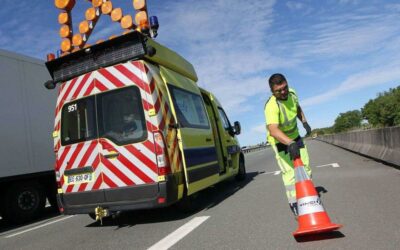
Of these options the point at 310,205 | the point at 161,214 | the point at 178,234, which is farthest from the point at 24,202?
the point at 310,205

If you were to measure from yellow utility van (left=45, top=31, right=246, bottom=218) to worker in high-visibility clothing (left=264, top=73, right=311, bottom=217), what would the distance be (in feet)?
5.37

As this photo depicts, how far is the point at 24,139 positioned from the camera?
983cm

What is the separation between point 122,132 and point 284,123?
8.25 feet

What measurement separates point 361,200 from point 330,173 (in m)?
4.70

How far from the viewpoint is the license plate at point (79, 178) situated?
6.94 meters

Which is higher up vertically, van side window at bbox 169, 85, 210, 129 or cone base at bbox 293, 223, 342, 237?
van side window at bbox 169, 85, 210, 129

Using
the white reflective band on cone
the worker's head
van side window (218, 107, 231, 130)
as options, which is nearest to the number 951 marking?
the worker's head

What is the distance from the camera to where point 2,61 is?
956 cm

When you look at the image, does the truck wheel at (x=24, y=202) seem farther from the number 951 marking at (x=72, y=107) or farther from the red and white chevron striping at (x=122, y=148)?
the number 951 marking at (x=72, y=107)

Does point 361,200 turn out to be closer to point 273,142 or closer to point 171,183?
point 273,142

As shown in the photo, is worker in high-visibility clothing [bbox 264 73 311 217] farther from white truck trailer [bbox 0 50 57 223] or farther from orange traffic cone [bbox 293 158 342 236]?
white truck trailer [bbox 0 50 57 223]

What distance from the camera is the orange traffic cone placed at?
4.60 m

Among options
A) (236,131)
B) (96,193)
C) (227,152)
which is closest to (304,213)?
(96,193)

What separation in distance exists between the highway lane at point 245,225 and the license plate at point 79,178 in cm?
80
